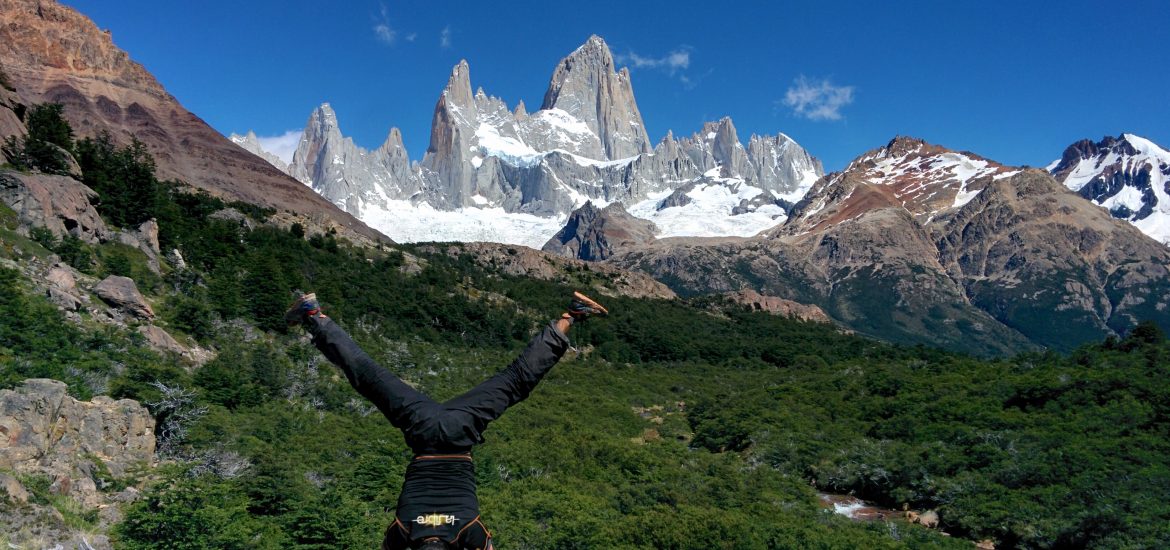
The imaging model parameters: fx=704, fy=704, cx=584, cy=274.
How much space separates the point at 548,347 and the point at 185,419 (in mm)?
18939

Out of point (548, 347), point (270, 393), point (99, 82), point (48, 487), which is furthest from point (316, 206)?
point (548, 347)

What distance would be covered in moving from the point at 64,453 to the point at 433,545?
13856 millimetres

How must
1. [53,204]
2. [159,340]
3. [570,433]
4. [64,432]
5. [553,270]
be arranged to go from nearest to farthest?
[64,432] → [159,340] → [53,204] → [570,433] → [553,270]

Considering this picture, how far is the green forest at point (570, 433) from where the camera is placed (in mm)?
18344

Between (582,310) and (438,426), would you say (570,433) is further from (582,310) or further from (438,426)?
(438,426)

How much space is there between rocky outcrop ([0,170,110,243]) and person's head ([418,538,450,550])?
3240cm

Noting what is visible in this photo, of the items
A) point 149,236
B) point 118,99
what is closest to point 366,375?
point 149,236

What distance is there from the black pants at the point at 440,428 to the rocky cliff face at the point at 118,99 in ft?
367

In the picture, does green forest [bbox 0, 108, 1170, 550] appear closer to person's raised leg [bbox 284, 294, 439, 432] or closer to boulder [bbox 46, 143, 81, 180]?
boulder [bbox 46, 143, 81, 180]

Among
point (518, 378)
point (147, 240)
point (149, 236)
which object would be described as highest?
point (149, 236)

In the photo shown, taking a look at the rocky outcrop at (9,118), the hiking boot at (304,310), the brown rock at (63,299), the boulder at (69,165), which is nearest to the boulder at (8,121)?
the rocky outcrop at (9,118)

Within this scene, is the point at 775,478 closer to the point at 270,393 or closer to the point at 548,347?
the point at 270,393

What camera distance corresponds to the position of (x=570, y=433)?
112 ft

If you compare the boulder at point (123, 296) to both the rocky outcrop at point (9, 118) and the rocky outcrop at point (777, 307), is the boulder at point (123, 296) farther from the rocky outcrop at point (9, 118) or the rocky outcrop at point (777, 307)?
the rocky outcrop at point (777, 307)
